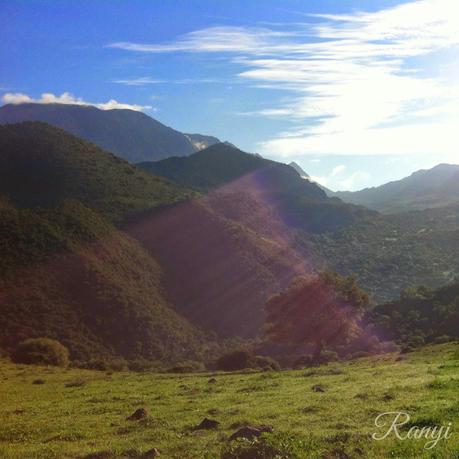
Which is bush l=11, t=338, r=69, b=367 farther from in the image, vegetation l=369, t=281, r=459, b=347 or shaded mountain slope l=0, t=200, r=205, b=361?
vegetation l=369, t=281, r=459, b=347

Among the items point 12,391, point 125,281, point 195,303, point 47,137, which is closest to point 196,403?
point 12,391

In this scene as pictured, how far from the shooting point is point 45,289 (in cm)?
6900

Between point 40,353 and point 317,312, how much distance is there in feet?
96.0

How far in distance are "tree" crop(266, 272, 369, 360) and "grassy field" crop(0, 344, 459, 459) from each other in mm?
18330

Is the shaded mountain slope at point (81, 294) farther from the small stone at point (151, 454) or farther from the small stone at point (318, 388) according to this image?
the small stone at point (151, 454)

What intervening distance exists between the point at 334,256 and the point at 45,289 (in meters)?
102

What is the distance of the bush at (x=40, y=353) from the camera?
49.8 metres

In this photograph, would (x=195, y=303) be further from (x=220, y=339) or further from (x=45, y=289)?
(x=45, y=289)

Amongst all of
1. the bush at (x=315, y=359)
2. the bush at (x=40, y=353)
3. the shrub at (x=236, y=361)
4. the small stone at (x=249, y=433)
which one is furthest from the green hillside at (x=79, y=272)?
the small stone at (x=249, y=433)

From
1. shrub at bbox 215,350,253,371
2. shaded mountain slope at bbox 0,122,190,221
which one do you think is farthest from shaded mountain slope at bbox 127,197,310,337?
shrub at bbox 215,350,253,371

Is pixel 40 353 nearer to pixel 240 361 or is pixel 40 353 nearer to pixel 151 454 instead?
pixel 240 361

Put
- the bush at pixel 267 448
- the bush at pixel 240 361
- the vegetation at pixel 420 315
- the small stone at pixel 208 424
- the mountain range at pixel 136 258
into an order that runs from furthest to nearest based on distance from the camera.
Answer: the mountain range at pixel 136 258 < the vegetation at pixel 420 315 < the bush at pixel 240 361 < the small stone at pixel 208 424 < the bush at pixel 267 448

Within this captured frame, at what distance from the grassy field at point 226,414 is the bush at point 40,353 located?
1806 centimetres

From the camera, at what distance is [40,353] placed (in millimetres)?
50750
